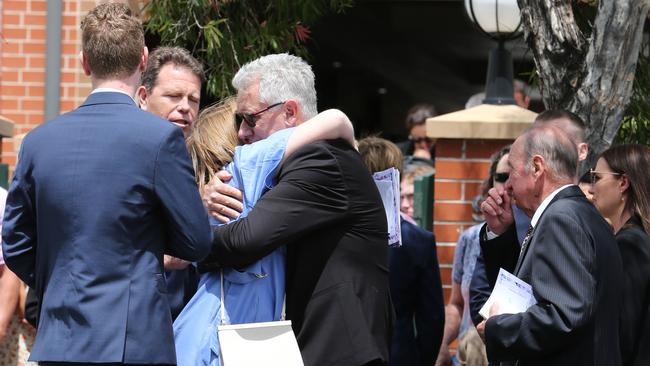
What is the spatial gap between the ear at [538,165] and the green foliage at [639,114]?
107 inches

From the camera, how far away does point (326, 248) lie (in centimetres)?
394

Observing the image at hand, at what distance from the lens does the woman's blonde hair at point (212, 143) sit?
4.19m

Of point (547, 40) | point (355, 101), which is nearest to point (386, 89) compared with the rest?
point (355, 101)

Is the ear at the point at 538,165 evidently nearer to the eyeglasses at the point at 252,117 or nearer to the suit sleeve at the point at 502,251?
the suit sleeve at the point at 502,251

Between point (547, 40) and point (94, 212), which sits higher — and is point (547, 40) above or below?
above

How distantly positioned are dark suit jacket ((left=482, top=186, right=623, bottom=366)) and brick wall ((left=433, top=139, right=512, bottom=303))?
2994 mm

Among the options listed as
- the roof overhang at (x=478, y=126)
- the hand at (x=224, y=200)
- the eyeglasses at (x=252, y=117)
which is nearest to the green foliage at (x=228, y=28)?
the roof overhang at (x=478, y=126)

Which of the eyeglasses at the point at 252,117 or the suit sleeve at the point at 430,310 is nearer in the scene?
the eyeglasses at the point at 252,117

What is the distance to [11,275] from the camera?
534 cm

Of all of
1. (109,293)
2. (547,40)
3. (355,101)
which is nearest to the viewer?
(109,293)

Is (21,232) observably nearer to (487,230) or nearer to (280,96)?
(280,96)

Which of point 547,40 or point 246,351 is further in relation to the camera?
point 547,40

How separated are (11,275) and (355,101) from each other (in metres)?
14.9

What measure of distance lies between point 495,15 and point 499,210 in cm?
273
